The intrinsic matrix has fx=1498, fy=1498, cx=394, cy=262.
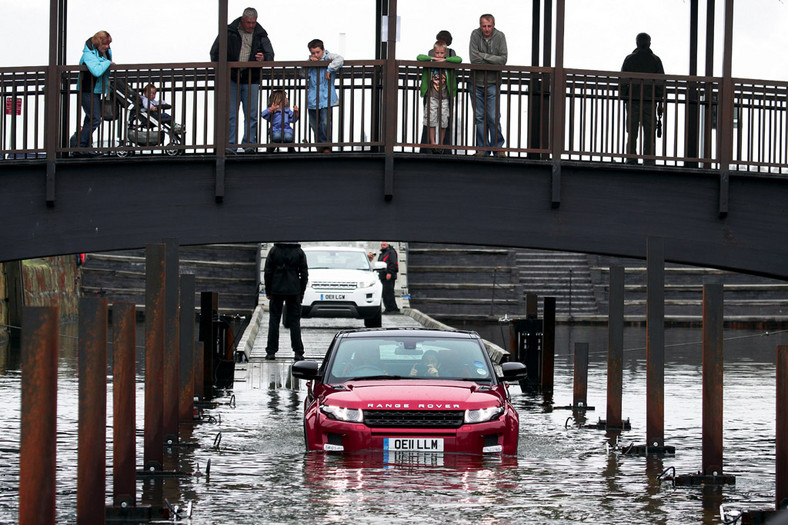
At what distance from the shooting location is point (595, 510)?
10.8m

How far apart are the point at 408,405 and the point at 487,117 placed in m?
5.68

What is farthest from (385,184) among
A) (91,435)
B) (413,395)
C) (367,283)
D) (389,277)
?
(389,277)

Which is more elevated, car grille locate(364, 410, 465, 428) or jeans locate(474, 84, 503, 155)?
jeans locate(474, 84, 503, 155)

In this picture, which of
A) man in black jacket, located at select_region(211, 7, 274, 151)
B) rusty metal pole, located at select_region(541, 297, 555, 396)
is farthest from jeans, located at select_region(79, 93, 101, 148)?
rusty metal pole, located at select_region(541, 297, 555, 396)

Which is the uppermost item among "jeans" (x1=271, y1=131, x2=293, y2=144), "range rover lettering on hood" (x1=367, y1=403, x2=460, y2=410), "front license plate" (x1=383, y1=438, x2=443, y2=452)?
"jeans" (x1=271, y1=131, x2=293, y2=144)

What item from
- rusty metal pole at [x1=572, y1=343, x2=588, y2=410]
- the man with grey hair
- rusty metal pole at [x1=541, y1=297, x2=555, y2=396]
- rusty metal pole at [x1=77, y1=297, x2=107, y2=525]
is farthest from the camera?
rusty metal pole at [x1=541, y1=297, x2=555, y2=396]

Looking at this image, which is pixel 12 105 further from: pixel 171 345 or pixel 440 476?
pixel 440 476

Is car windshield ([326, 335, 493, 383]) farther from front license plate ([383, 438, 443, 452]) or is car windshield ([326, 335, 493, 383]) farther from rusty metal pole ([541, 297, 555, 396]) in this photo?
rusty metal pole ([541, 297, 555, 396])

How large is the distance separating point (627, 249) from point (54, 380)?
9.71 meters

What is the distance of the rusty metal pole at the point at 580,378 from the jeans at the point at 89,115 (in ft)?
21.8

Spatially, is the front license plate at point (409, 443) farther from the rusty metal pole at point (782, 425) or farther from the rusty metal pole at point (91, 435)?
the rusty metal pole at point (91, 435)

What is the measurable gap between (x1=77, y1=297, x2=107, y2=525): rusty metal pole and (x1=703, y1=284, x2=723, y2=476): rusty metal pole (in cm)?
521

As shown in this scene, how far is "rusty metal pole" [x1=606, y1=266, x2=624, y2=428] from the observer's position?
52.2 feet

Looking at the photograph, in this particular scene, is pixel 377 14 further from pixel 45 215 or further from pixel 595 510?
pixel 595 510
